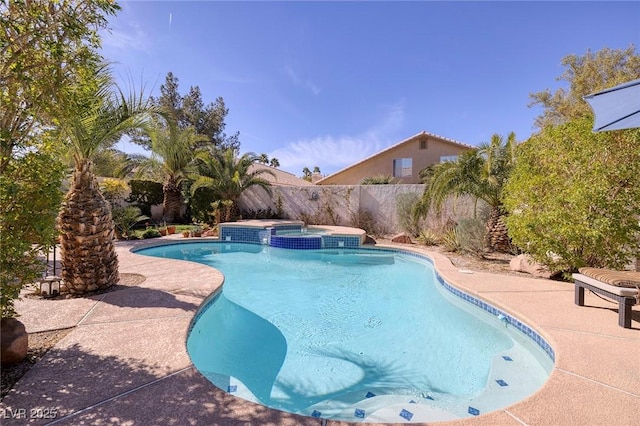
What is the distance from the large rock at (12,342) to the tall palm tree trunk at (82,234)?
9.16ft

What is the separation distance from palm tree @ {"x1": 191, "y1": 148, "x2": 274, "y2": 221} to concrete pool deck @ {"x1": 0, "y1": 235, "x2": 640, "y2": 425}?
42.9ft

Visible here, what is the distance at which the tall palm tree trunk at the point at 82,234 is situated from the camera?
5777 millimetres

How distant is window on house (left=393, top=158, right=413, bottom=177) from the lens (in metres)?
26.5

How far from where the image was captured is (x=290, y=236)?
1491 cm

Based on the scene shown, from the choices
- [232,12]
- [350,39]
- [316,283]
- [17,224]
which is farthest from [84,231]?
[350,39]

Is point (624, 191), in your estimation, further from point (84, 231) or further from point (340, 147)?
point (340, 147)

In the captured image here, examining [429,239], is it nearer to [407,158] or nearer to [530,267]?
[530,267]

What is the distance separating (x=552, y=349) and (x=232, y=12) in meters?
13.8

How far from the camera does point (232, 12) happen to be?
11398 mm

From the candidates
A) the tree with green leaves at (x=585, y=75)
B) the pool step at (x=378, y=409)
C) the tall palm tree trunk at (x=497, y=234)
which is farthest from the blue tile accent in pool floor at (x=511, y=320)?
the tree with green leaves at (x=585, y=75)

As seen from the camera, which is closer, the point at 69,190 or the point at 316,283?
the point at 69,190

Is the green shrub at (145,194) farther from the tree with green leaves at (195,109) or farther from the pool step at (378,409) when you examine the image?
the pool step at (378,409)

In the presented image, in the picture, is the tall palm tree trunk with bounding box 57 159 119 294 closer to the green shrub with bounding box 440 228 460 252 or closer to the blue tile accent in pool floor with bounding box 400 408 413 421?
the blue tile accent in pool floor with bounding box 400 408 413 421

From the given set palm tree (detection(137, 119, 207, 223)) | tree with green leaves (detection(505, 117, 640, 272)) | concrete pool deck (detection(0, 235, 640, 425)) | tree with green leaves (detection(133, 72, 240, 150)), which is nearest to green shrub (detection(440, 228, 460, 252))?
tree with green leaves (detection(505, 117, 640, 272))
